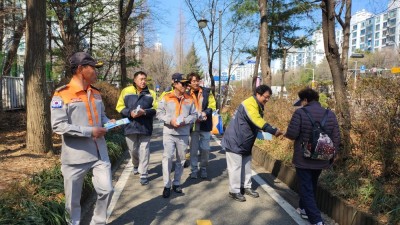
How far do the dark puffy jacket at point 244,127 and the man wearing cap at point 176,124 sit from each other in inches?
29.0

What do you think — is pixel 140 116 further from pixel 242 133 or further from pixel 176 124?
pixel 242 133

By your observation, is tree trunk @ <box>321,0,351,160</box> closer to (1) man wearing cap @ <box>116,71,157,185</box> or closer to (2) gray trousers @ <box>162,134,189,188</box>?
(2) gray trousers @ <box>162,134,189,188</box>

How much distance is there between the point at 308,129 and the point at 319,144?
0.23 m

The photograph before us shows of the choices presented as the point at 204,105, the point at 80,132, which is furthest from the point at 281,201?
the point at 80,132

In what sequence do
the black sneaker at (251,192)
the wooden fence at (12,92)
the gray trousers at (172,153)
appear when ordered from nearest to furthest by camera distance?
the gray trousers at (172,153), the black sneaker at (251,192), the wooden fence at (12,92)

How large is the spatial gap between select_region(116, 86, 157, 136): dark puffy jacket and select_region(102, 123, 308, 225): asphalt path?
1.04 meters

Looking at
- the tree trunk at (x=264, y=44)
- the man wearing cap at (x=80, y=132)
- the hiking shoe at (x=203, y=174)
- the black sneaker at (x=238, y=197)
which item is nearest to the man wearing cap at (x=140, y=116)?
the hiking shoe at (x=203, y=174)

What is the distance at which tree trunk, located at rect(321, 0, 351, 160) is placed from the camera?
5773 millimetres

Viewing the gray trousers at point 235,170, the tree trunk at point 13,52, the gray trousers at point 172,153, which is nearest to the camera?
the gray trousers at point 235,170

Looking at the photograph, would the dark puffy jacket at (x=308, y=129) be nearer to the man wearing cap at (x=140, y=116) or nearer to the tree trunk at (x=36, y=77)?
the man wearing cap at (x=140, y=116)

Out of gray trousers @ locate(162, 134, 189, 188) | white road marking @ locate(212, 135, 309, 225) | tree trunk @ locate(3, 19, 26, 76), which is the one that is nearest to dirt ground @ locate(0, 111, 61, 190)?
gray trousers @ locate(162, 134, 189, 188)

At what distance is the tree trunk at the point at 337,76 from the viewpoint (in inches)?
227

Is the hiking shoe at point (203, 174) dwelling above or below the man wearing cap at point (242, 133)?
below

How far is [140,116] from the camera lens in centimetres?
629
